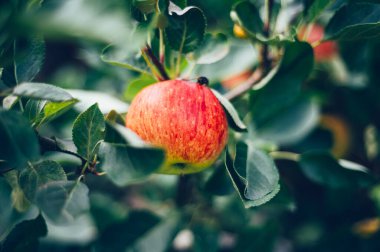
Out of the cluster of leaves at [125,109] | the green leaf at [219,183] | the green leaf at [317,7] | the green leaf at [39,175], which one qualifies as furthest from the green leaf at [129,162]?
the green leaf at [317,7]

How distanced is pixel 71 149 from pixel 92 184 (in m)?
0.82

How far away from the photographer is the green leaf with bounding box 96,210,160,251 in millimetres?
851

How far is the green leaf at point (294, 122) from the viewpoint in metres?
1.06

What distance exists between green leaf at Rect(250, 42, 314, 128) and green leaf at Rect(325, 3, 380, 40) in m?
0.06

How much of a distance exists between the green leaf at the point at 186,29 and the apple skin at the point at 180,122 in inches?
3.2

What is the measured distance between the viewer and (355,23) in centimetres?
73

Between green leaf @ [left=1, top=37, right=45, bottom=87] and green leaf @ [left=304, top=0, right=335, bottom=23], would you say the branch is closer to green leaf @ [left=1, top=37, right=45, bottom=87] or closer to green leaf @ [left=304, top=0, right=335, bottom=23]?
green leaf @ [left=1, top=37, right=45, bottom=87]

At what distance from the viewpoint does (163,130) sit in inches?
23.0

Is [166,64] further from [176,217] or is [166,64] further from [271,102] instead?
[176,217]

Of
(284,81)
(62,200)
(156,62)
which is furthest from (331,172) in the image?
(62,200)

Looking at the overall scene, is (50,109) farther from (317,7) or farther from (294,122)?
(294,122)

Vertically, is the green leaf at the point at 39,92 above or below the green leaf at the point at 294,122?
above

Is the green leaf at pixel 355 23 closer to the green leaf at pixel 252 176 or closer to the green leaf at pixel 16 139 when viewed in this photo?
the green leaf at pixel 252 176

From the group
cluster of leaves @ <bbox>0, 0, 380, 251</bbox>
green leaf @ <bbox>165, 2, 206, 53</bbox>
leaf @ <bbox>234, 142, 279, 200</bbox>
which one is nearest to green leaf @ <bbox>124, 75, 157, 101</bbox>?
cluster of leaves @ <bbox>0, 0, 380, 251</bbox>
